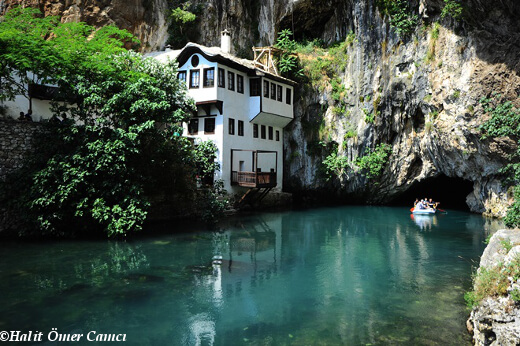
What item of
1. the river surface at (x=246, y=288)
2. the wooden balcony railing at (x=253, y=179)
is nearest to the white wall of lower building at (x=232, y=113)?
the wooden balcony railing at (x=253, y=179)

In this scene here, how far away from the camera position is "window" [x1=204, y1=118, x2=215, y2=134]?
26.9 metres

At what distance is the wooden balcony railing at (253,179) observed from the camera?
26172 mm

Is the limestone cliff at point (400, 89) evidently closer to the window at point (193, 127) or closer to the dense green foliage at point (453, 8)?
the dense green foliage at point (453, 8)

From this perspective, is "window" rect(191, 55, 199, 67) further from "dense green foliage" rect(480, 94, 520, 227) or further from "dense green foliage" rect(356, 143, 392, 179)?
"dense green foliage" rect(480, 94, 520, 227)

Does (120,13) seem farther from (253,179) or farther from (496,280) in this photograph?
(496,280)

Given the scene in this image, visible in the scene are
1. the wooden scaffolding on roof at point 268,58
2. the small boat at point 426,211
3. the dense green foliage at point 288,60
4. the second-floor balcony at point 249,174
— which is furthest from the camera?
the dense green foliage at point 288,60

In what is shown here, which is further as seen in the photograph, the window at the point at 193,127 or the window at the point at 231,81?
the window at the point at 193,127

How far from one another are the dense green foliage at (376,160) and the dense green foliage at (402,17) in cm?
845

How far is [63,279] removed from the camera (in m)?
12.0

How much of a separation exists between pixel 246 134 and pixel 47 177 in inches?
592

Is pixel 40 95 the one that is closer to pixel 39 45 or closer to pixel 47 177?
pixel 39 45

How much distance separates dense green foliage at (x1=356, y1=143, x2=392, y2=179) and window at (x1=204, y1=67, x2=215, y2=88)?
43.0 ft

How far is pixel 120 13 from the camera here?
103 ft

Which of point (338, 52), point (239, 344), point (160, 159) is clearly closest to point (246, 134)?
point (160, 159)
